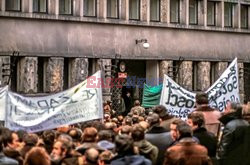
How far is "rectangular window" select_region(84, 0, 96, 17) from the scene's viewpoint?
105 feet

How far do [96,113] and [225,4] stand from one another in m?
23.8

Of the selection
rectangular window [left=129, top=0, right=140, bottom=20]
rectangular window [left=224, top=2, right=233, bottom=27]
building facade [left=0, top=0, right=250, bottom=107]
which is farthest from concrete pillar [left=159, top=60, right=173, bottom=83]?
rectangular window [left=224, top=2, right=233, bottom=27]

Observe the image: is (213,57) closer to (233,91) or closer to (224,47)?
(224,47)

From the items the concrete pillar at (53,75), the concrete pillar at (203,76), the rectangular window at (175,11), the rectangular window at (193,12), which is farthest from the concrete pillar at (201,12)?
the concrete pillar at (53,75)

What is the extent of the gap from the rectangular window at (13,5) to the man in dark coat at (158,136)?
61.3 feet

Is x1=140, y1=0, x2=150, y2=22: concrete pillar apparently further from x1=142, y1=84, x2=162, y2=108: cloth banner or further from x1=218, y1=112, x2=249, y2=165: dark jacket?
x1=218, y1=112, x2=249, y2=165: dark jacket

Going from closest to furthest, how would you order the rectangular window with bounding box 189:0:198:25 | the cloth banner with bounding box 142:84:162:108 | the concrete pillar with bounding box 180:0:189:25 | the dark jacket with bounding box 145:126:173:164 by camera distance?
1. the dark jacket with bounding box 145:126:173:164
2. the cloth banner with bounding box 142:84:162:108
3. the concrete pillar with bounding box 180:0:189:25
4. the rectangular window with bounding box 189:0:198:25

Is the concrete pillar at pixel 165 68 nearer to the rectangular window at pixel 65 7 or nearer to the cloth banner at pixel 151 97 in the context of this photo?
the rectangular window at pixel 65 7

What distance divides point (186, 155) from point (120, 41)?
24.0m

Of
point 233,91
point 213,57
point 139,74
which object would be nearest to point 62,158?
point 233,91

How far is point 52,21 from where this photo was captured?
99.7ft

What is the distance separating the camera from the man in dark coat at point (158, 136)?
11367 millimetres

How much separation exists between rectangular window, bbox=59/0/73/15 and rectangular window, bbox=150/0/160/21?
4.74 m

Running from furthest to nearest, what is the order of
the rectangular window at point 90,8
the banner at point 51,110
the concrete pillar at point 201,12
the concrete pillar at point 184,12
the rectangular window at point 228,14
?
the rectangular window at point 228,14 < the concrete pillar at point 201,12 < the concrete pillar at point 184,12 < the rectangular window at point 90,8 < the banner at point 51,110
